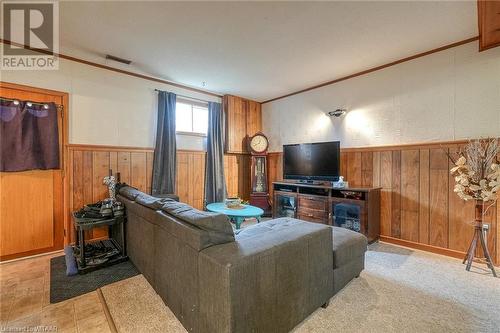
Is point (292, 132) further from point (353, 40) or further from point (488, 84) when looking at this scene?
point (488, 84)

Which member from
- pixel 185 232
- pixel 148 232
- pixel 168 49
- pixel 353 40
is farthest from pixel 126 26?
pixel 353 40

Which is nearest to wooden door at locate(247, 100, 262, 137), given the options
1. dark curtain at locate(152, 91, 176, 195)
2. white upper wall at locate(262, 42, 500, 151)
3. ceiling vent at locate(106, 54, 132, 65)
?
white upper wall at locate(262, 42, 500, 151)

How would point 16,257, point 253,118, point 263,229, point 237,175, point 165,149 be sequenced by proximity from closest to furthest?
point 263,229, point 16,257, point 165,149, point 237,175, point 253,118

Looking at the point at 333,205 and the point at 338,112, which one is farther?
the point at 338,112

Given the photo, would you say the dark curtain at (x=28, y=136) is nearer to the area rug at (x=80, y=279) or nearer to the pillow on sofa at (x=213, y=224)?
the area rug at (x=80, y=279)

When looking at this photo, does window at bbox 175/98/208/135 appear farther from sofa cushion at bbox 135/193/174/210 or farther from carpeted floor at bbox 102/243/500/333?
carpeted floor at bbox 102/243/500/333

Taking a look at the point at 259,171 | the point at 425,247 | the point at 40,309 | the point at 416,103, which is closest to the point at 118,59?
the point at 40,309

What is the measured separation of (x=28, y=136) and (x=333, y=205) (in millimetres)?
4144

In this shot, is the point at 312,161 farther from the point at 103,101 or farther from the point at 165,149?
the point at 103,101

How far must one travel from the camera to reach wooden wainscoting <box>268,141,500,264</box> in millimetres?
2760

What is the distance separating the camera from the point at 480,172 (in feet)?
7.84

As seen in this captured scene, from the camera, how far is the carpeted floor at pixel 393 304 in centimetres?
163

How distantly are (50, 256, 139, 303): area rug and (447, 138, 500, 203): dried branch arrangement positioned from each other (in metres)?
3.61

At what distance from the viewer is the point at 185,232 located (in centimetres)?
145
